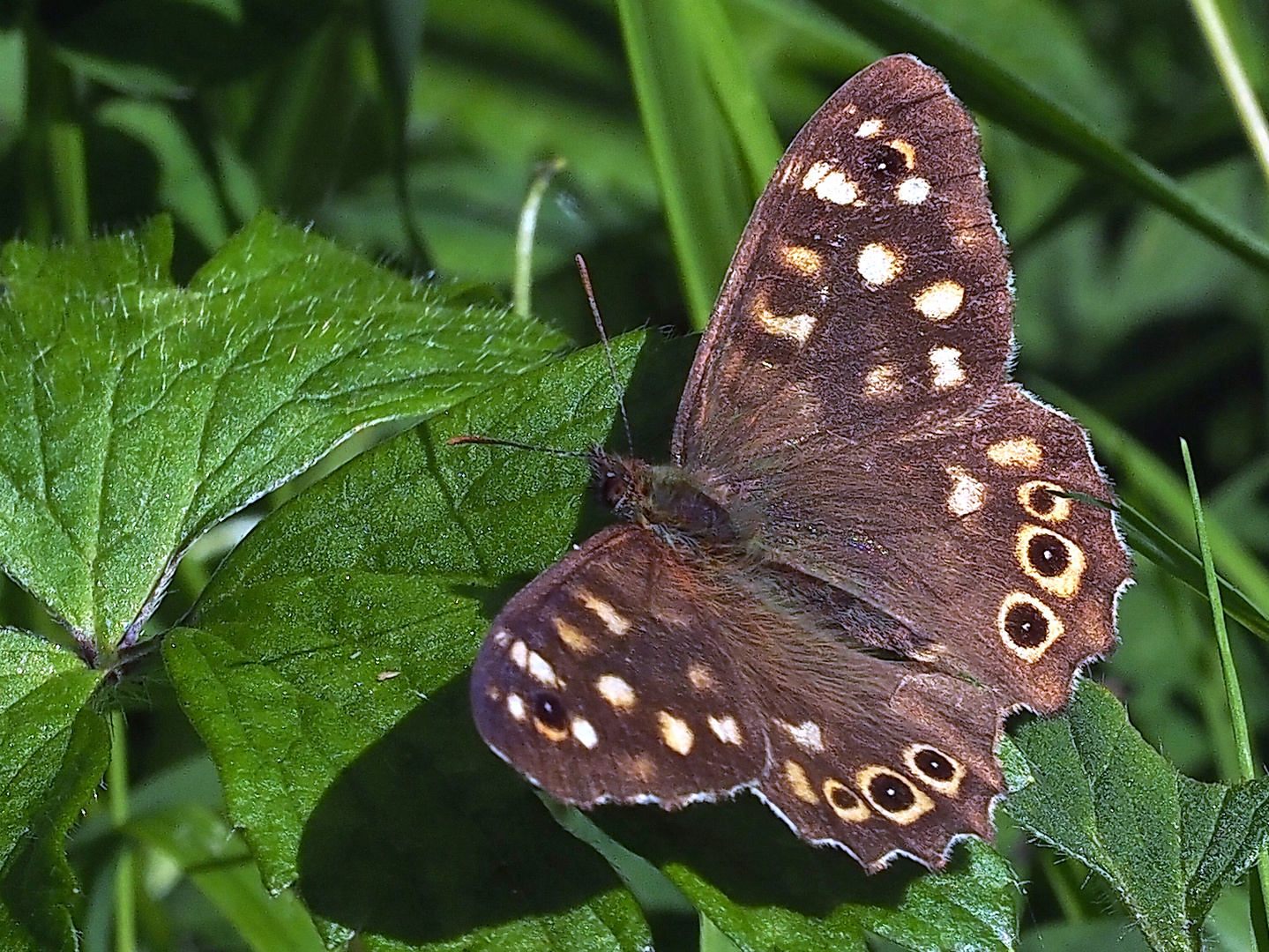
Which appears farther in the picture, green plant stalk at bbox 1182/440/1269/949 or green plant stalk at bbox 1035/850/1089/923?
green plant stalk at bbox 1035/850/1089/923

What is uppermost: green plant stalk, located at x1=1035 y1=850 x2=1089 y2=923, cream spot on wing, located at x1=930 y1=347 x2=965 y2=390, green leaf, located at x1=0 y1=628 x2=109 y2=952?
cream spot on wing, located at x1=930 y1=347 x2=965 y2=390

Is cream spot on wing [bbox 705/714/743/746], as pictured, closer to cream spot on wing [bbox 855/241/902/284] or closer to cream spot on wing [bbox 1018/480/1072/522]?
cream spot on wing [bbox 1018/480/1072/522]

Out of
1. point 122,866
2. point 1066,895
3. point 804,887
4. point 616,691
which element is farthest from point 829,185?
point 122,866

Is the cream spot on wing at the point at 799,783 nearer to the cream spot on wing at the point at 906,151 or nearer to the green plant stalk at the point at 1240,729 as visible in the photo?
the green plant stalk at the point at 1240,729

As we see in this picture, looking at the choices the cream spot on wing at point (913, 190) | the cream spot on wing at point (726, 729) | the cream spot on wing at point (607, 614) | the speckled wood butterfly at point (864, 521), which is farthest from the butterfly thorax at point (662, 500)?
the cream spot on wing at point (913, 190)

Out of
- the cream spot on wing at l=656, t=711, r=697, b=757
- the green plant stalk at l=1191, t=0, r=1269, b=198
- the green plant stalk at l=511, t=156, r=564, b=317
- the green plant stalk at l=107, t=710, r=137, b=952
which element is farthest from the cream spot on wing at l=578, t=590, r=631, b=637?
the green plant stalk at l=1191, t=0, r=1269, b=198

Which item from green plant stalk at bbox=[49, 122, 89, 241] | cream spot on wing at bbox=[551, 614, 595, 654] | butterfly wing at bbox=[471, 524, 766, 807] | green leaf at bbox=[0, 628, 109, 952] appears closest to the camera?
butterfly wing at bbox=[471, 524, 766, 807]

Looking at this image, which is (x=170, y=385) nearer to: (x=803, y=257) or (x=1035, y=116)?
(x=803, y=257)

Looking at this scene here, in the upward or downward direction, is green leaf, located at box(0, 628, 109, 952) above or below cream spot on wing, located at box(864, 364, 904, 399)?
below
